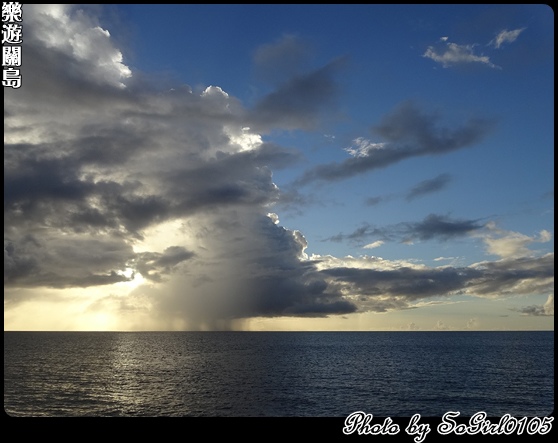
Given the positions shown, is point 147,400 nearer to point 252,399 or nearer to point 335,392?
point 252,399

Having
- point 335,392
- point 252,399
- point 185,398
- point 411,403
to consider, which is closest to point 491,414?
point 411,403

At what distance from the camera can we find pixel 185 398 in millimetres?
62719

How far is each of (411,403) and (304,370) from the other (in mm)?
42185
